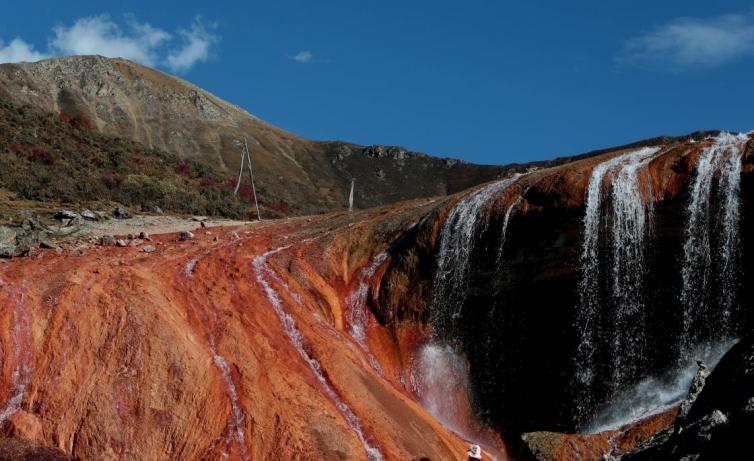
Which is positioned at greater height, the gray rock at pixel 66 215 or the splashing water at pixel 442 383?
the gray rock at pixel 66 215

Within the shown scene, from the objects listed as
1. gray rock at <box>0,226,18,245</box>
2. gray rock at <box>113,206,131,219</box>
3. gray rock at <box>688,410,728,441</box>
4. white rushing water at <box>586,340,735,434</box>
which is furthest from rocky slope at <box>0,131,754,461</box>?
gray rock at <box>688,410,728,441</box>

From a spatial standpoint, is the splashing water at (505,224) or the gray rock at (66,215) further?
the gray rock at (66,215)

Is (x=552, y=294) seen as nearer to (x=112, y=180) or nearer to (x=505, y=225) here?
(x=505, y=225)

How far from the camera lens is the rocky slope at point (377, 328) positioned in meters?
17.9

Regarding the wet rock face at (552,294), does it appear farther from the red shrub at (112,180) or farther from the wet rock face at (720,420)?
the red shrub at (112,180)

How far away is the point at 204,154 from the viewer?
347 ft

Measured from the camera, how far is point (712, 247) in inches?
910

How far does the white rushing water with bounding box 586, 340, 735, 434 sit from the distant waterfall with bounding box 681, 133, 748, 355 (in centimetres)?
46

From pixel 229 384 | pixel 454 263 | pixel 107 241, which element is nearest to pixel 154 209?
pixel 107 241

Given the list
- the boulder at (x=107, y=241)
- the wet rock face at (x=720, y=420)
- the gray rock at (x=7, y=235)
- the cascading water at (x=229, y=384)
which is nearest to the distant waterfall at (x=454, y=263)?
the cascading water at (x=229, y=384)

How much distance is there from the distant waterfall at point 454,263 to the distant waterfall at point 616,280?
4.03 metres

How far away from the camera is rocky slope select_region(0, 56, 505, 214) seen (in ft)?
337

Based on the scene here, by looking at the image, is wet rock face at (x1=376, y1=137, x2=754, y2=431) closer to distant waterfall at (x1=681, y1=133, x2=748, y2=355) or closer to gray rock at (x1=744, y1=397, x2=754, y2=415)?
distant waterfall at (x1=681, y1=133, x2=748, y2=355)

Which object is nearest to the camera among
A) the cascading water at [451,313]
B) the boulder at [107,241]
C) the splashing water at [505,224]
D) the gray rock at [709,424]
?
the gray rock at [709,424]
